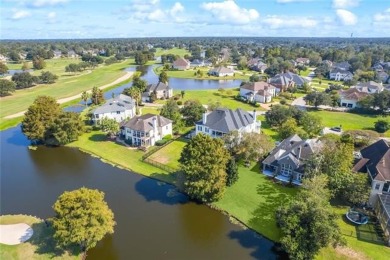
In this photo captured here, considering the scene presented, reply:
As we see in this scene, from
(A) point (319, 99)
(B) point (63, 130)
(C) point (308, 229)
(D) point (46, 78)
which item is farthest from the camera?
(D) point (46, 78)

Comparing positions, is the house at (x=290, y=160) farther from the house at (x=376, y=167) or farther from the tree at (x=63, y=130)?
the tree at (x=63, y=130)

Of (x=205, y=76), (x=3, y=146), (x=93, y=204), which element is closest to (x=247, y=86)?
(x=205, y=76)

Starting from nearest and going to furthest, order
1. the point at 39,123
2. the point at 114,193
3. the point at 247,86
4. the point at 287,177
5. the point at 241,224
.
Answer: the point at 241,224 → the point at 114,193 → the point at 287,177 → the point at 39,123 → the point at 247,86

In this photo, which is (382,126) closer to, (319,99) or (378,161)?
(319,99)

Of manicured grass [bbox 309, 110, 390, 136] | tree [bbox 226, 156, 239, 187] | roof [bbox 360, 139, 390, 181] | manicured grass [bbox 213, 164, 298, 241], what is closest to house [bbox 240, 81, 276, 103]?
manicured grass [bbox 309, 110, 390, 136]

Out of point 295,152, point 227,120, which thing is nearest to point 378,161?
point 295,152

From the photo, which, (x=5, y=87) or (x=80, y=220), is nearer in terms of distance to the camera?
(x=80, y=220)

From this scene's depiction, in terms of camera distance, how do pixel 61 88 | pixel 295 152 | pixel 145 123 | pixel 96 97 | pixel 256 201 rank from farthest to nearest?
pixel 61 88 → pixel 96 97 → pixel 145 123 → pixel 295 152 → pixel 256 201

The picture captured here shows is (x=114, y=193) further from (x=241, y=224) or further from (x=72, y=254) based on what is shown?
(x=241, y=224)
